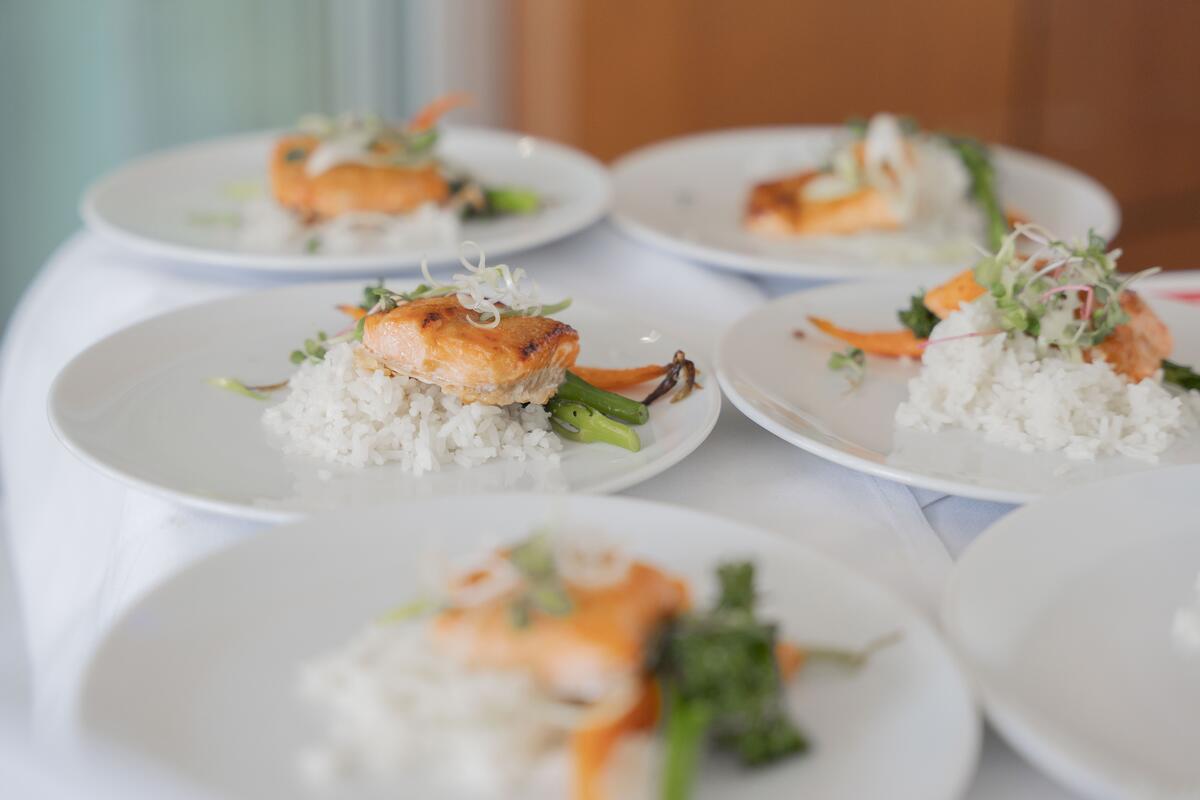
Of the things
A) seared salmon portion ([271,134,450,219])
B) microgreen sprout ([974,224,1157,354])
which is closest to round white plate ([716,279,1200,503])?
microgreen sprout ([974,224,1157,354])

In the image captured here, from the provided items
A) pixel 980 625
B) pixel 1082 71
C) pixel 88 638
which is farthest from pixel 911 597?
pixel 1082 71

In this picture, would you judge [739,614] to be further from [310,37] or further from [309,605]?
[310,37]

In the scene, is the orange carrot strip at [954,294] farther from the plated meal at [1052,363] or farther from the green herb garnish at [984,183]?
the green herb garnish at [984,183]

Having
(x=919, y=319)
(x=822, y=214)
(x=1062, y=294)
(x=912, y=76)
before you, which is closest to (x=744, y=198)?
(x=822, y=214)

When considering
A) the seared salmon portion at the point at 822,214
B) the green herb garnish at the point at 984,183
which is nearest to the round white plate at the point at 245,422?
the seared salmon portion at the point at 822,214

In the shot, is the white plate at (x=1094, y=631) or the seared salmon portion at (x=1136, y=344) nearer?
the white plate at (x=1094, y=631)

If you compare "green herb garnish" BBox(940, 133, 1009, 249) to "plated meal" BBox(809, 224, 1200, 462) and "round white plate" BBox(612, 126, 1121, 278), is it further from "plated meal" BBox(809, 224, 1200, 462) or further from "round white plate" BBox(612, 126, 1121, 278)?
"plated meal" BBox(809, 224, 1200, 462)
